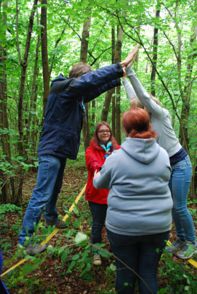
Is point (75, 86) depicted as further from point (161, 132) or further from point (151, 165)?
point (151, 165)

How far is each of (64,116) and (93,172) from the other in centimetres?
81

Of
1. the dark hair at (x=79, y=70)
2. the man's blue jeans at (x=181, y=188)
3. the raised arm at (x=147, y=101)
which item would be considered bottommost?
the man's blue jeans at (x=181, y=188)

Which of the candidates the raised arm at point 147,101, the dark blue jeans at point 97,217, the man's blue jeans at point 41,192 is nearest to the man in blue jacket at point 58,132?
the man's blue jeans at point 41,192

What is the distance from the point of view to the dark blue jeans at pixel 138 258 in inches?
96.0

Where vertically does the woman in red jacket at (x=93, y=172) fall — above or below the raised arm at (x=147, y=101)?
below

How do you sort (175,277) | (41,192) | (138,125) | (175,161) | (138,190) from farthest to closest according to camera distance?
(41,192)
(175,161)
(175,277)
(138,125)
(138,190)

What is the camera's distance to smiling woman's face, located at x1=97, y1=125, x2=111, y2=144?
397 centimetres

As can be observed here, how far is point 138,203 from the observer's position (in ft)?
7.68

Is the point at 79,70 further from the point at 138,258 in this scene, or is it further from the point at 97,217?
the point at 138,258

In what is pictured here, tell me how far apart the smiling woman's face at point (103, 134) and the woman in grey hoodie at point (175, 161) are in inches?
22.1

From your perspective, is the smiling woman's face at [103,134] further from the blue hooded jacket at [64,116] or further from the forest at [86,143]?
the forest at [86,143]

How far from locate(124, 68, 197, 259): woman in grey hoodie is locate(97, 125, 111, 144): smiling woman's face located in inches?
22.1

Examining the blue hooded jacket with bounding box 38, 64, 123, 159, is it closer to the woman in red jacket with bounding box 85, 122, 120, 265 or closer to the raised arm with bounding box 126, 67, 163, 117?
the woman in red jacket with bounding box 85, 122, 120, 265

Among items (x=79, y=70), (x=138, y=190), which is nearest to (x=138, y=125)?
(x=138, y=190)
